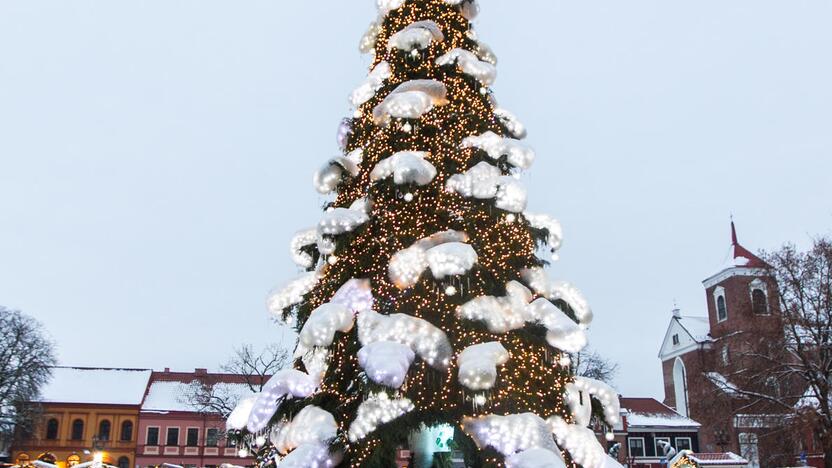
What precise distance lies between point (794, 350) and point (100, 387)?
4017 cm

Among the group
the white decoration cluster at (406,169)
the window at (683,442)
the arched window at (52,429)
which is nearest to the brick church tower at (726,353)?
the window at (683,442)

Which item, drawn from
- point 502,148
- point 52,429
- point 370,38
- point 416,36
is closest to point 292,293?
point 502,148

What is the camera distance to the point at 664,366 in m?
54.3

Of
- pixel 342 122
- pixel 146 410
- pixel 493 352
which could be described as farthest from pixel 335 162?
pixel 146 410

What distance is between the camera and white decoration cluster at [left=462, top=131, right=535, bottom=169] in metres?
9.88

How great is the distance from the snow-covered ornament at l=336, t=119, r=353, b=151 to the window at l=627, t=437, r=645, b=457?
130 ft

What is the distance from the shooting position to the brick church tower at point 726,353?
26297 mm

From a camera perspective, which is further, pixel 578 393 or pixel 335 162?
pixel 335 162

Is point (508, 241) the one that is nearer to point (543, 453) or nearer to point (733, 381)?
point (543, 453)

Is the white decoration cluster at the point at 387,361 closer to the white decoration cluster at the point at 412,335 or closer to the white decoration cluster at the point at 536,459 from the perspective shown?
the white decoration cluster at the point at 412,335

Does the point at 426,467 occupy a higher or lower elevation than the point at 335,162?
lower

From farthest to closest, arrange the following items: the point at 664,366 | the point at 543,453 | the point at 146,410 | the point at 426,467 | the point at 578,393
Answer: the point at 664,366 < the point at 146,410 < the point at 426,467 < the point at 578,393 < the point at 543,453

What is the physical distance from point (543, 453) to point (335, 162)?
4.72 m

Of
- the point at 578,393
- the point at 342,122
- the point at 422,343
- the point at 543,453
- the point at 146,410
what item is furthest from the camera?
the point at 146,410
